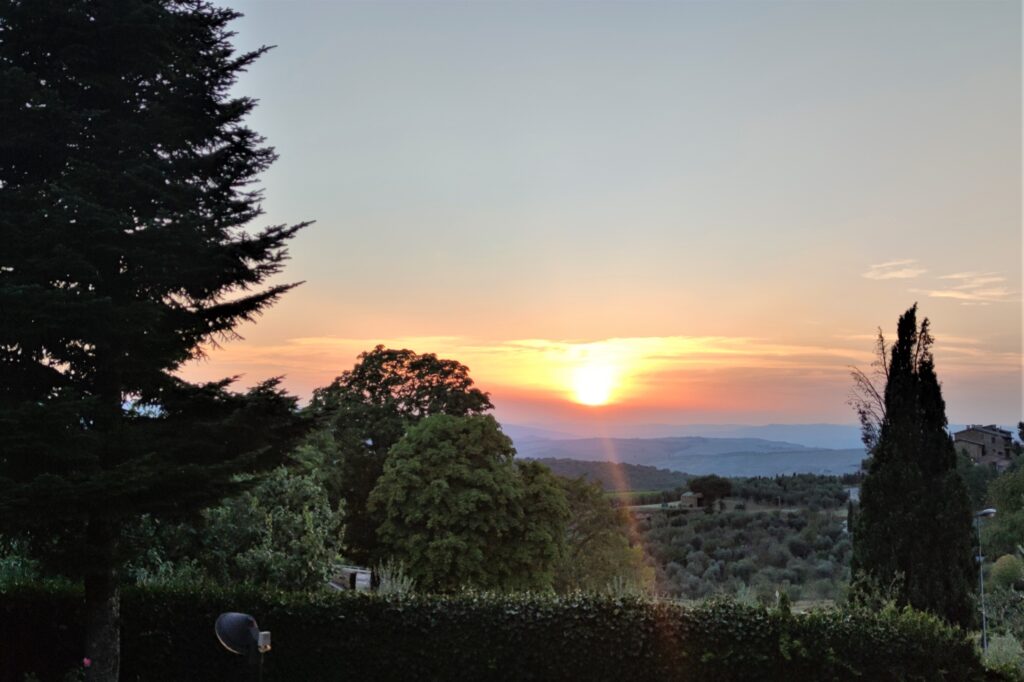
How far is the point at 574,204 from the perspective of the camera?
16875mm

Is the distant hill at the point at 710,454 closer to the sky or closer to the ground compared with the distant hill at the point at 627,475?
closer to the sky

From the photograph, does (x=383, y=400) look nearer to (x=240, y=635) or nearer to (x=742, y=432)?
(x=240, y=635)

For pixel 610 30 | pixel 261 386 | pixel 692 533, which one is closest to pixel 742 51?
pixel 610 30

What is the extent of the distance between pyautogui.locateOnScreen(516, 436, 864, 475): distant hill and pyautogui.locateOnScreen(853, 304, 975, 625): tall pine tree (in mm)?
27543

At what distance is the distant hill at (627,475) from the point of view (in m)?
52.8

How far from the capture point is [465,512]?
23922 mm

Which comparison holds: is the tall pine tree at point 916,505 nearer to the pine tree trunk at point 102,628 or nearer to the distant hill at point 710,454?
the pine tree trunk at point 102,628

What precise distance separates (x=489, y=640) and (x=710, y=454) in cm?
5513

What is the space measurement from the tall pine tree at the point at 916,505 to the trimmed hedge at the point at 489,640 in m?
5.45

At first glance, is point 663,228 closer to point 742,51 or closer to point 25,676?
point 742,51

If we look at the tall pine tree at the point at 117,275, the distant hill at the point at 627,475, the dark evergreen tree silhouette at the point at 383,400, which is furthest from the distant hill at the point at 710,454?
the tall pine tree at the point at 117,275

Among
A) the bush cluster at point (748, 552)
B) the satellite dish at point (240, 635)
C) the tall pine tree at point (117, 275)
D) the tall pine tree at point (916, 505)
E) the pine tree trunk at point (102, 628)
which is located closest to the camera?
the satellite dish at point (240, 635)

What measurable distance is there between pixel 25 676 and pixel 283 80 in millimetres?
9218

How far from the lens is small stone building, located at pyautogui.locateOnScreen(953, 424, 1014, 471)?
50.7 m
